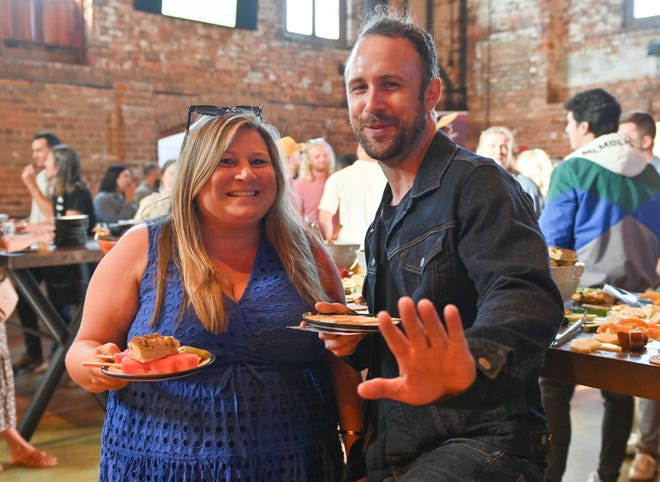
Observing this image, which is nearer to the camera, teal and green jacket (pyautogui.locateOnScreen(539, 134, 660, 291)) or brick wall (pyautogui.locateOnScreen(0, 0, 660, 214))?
teal and green jacket (pyautogui.locateOnScreen(539, 134, 660, 291))

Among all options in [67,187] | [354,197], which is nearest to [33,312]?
[67,187]

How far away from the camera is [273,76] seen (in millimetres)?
11281

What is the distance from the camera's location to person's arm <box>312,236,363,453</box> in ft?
6.52

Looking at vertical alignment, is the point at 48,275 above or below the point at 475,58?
below

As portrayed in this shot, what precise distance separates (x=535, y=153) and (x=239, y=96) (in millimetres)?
5299

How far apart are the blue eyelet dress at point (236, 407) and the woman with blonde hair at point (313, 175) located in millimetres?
4483

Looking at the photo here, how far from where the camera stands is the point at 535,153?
281 inches

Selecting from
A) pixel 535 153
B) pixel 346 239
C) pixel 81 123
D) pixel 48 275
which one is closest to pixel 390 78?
pixel 346 239

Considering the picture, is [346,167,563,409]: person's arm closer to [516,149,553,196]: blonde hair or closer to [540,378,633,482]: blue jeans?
[540,378,633,482]: blue jeans

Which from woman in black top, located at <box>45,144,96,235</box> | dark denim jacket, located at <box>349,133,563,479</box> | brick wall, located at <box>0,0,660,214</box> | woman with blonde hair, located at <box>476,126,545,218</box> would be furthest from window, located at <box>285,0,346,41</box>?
dark denim jacket, located at <box>349,133,563,479</box>

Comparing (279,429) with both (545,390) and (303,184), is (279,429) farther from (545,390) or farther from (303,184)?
(303,184)

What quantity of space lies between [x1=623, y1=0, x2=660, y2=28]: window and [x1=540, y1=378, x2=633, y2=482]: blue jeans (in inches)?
346

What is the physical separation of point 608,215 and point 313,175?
367 centimetres

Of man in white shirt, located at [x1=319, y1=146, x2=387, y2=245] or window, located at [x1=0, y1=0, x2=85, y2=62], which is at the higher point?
window, located at [x1=0, y1=0, x2=85, y2=62]
